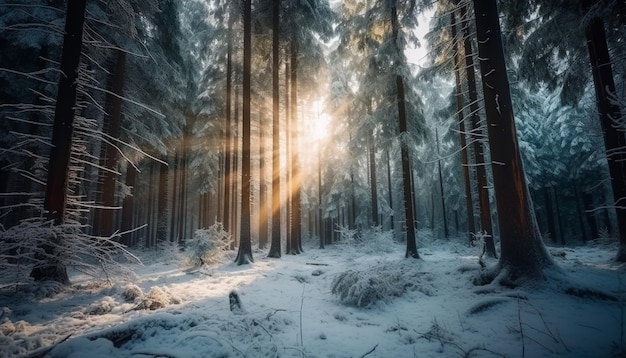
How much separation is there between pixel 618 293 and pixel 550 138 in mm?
27226

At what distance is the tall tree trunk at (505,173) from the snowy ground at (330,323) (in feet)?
1.65

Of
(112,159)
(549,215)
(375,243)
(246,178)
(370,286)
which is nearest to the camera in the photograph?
(370,286)

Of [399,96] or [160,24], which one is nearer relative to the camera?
[399,96]

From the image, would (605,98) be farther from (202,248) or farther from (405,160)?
(202,248)

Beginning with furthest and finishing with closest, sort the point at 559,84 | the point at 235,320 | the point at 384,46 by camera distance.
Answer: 1. the point at 384,46
2. the point at 559,84
3. the point at 235,320

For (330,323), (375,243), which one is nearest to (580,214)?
(375,243)

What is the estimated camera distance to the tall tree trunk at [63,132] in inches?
199

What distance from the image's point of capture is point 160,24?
12.9 metres

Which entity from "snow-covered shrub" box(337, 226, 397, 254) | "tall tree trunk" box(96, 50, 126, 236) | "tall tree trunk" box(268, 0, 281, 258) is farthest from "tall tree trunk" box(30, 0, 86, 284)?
"snow-covered shrub" box(337, 226, 397, 254)

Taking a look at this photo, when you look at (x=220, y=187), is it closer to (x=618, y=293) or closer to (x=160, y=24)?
(x=160, y=24)

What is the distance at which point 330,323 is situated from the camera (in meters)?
4.50

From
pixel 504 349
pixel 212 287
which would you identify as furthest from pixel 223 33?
pixel 504 349

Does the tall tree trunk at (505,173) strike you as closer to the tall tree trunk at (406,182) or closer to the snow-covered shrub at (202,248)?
the tall tree trunk at (406,182)

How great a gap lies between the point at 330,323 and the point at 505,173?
16.4ft
